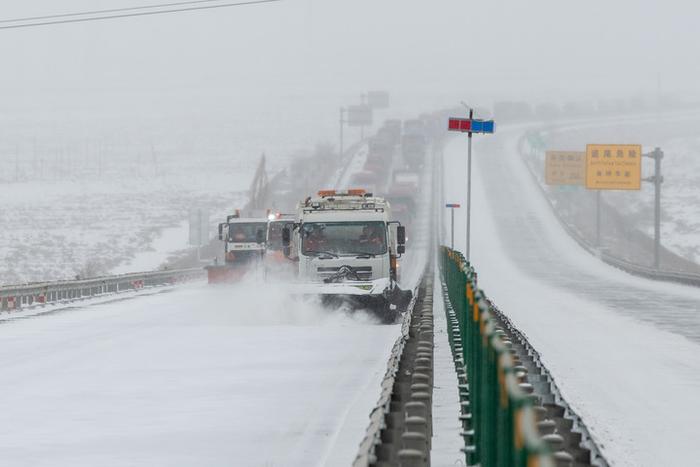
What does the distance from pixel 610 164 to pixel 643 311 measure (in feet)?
139

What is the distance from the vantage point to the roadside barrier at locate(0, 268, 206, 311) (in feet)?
112

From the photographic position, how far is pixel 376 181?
11188 centimetres

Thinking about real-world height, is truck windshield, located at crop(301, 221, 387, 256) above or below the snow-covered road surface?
above

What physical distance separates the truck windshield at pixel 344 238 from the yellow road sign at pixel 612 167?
46.9 metres

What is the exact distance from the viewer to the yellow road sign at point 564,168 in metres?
95.3

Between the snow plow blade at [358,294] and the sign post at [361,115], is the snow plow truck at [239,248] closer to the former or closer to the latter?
the snow plow blade at [358,294]

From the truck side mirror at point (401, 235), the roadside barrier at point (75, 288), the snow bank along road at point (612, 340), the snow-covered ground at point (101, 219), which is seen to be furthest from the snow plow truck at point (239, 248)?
the truck side mirror at point (401, 235)

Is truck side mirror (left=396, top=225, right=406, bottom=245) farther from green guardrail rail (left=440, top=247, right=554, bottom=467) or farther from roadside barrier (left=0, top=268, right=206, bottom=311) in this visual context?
green guardrail rail (left=440, top=247, right=554, bottom=467)

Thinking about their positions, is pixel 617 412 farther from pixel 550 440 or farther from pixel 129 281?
pixel 129 281

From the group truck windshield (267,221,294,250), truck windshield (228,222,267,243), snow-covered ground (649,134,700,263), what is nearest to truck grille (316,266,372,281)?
truck windshield (267,221,294,250)

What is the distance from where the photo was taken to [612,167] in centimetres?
7506

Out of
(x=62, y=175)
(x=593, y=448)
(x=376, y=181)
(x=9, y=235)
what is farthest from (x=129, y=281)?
(x=62, y=175)

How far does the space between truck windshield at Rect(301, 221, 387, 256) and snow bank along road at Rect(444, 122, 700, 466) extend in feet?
10.8

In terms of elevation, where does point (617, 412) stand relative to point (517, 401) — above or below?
below
